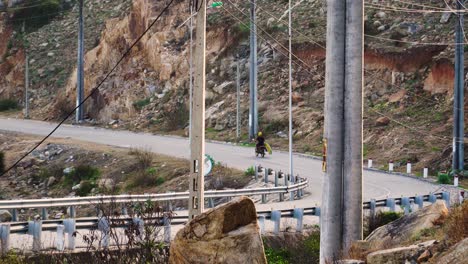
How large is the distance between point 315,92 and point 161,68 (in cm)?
1622

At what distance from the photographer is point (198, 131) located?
16922mm

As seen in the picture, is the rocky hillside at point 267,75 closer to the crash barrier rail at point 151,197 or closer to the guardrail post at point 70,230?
the crash barrier rail at point 151,197

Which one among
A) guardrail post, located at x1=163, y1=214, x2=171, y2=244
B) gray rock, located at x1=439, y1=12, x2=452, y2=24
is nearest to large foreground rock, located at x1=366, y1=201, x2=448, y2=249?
guardrail post, located at x1=163, y1=214, x2=171, y2=244

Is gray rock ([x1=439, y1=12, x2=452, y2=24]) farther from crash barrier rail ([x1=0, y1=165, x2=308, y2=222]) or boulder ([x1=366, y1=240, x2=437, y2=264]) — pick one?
boulder ([x1=366, y1=240, x2=437, y2=264])

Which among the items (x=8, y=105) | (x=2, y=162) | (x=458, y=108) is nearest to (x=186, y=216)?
(x=458, y=108)

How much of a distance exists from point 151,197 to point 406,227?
13.1 meters

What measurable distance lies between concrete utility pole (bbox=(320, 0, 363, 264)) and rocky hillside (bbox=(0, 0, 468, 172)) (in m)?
24.9

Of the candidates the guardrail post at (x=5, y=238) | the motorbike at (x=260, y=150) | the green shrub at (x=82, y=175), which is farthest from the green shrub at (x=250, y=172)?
the guardrail post at (x=5, y=238)

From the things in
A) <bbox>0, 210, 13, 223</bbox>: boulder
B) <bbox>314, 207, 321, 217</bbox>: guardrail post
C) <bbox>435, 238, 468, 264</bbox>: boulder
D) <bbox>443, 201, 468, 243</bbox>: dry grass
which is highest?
<bbox>443, 201, 468, 243</bbox>: dry grass

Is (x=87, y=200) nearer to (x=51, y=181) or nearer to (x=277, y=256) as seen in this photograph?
(x=277, y=256)

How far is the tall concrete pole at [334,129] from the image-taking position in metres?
16.5

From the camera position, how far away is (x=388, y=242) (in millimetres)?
14492

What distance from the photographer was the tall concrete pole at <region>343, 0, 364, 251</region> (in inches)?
647

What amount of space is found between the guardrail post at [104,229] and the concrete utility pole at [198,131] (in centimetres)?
350
